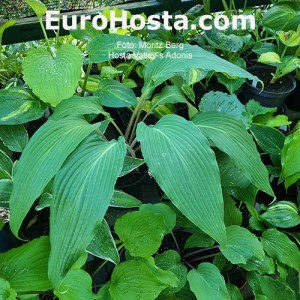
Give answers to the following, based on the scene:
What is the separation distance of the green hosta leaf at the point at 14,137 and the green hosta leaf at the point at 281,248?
65 cm

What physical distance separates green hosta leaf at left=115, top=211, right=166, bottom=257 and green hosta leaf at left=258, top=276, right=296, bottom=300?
0.31m

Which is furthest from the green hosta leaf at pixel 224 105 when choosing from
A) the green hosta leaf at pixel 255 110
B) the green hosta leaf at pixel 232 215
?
the green hosta leaf at pixel 232 215

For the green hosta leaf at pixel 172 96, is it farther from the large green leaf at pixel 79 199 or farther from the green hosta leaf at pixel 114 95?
the large green leaf at pixel 79 199

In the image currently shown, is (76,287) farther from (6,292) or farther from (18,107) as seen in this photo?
(18,107)

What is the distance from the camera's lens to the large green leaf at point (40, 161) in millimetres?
668

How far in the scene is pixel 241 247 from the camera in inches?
32.7

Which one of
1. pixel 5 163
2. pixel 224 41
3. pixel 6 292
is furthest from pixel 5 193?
pixel 224 41

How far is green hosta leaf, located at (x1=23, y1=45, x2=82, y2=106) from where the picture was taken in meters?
Result: 0.92

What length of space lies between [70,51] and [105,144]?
1.20 feet

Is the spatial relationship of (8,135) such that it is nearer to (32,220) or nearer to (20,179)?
(32,220)

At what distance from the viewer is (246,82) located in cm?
137

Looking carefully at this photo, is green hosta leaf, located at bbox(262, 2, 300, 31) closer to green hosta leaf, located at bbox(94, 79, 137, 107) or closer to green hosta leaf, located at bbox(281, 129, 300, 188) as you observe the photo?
green hosta leaf, located at bbox(281, 129, 300, 188)

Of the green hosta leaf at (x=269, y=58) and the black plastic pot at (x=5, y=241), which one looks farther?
the green hosta leaf at (x=269, y=58)

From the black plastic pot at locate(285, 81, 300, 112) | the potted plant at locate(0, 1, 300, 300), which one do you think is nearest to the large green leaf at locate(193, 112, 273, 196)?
the potted plant at locate(0, 1, 300, 300)
